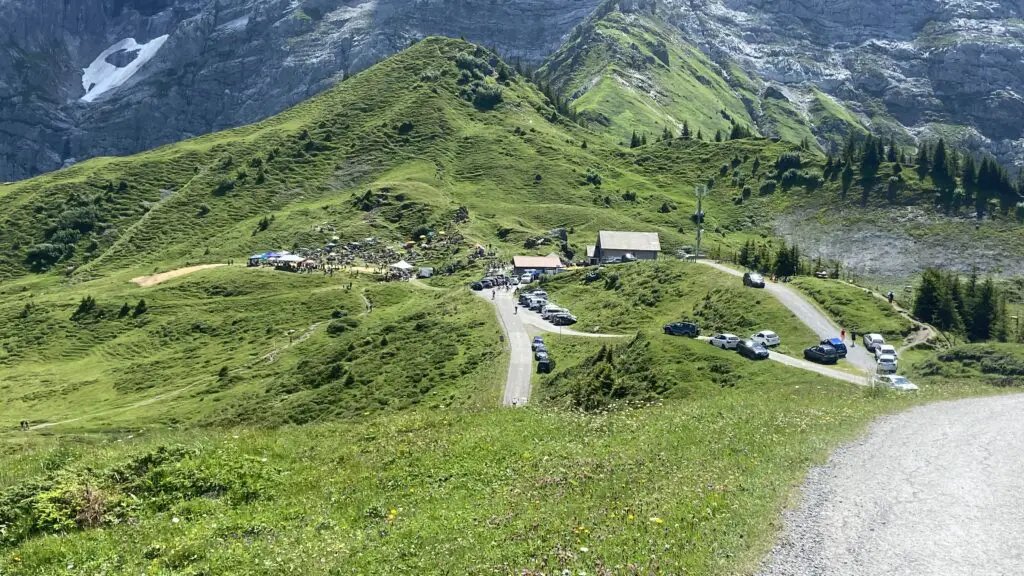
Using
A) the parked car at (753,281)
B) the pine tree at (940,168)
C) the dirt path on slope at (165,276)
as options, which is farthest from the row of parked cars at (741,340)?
the pine tree at (940,168)

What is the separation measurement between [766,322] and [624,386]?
3300cm

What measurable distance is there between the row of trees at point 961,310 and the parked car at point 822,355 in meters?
21.2

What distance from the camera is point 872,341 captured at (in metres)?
65.5

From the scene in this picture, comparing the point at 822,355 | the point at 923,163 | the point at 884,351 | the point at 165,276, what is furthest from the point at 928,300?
the point at 165,276

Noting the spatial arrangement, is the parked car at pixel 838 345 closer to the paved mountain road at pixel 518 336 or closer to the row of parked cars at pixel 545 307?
the paved mountain road at pixel 518 336

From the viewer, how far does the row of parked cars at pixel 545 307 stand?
87.0 meters

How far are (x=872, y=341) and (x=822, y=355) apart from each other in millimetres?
9017

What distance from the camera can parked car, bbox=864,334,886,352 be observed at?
64812 mm

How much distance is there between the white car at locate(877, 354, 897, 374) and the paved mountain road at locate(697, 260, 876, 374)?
79 centimetres

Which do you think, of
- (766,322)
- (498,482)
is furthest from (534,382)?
(498,482)

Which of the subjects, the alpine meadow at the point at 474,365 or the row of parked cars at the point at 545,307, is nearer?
the alpine meadow at the point at 474,365

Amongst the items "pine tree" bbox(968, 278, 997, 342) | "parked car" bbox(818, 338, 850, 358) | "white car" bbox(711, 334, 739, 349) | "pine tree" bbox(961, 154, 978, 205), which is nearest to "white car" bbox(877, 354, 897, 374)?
"parked car" bbox(818, 338, 850, 358)

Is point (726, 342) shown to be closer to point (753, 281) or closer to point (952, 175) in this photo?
point (753, 281)

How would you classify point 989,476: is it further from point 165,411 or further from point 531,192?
point 531,192
